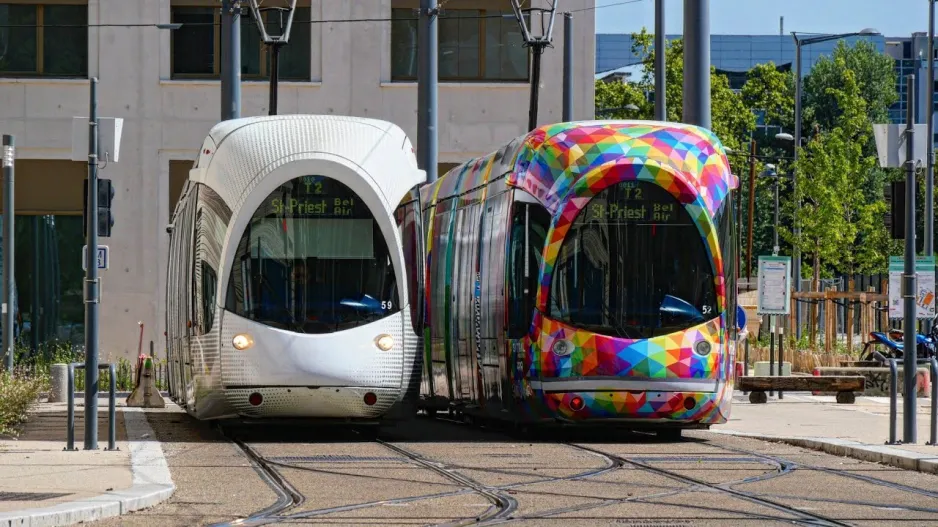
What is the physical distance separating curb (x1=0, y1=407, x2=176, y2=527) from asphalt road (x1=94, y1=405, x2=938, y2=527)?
0.44 feet

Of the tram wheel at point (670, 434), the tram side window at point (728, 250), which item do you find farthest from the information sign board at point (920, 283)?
the tram side window at point (728, 250)

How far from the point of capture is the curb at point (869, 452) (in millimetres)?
16312

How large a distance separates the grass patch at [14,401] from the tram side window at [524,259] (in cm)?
512

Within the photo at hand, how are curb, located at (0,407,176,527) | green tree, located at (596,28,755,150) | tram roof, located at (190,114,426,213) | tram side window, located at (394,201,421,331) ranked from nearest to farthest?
curb, located at (0,407,176,527) < tram roof, located at (190,114,426,213) < tram side window, located at (394,201,421,331) < green tree, located at (596,28,755,150)

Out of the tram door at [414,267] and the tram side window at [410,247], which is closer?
the tram door at [414,267]

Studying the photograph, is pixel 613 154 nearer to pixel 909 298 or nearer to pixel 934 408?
pixel 909 298

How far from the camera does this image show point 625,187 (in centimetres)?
1939

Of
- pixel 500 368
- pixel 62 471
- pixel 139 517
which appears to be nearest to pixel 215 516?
pixel 139 517

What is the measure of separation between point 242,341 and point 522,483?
5327 millimetres

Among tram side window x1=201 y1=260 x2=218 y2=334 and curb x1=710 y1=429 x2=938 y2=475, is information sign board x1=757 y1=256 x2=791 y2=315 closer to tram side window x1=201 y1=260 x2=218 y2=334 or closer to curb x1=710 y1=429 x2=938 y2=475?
curb x1=710 y1=429 x2=938 y2=475

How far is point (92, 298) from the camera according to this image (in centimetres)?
1784

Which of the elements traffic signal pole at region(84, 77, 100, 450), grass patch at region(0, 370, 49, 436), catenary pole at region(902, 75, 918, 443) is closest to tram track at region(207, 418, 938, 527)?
traffic signal pole at region(84, 77, 100, 450)

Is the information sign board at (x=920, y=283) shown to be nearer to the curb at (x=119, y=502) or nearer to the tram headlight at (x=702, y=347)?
the tram headlight at (x=702, y=347)

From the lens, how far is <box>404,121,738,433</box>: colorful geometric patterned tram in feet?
62.7
